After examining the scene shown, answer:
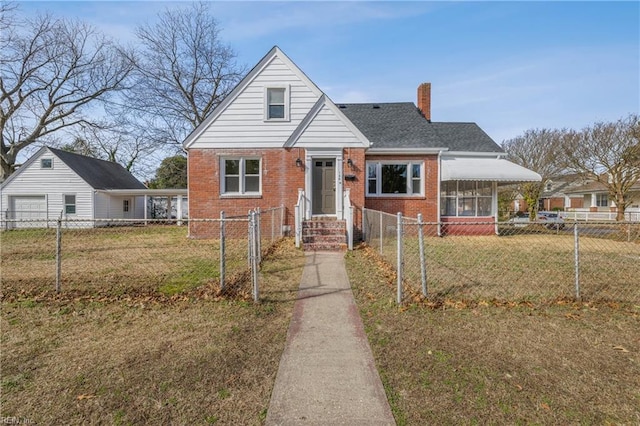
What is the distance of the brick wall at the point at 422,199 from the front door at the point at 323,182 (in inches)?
85.2

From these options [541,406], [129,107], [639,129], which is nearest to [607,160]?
[639,129]

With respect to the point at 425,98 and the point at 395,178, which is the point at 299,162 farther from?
the point at 425,98

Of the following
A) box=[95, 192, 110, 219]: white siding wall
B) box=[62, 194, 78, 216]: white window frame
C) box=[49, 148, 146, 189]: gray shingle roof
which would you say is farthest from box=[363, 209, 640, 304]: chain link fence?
box=[49, 148, 146, 189]: gray shingle roof

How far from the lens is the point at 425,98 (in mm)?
19297

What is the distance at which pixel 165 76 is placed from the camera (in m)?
27.2

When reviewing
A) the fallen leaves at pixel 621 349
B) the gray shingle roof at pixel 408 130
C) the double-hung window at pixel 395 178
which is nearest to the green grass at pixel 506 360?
the fallen leaves at pixel 621 349

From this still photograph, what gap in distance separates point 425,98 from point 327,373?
62.0ft

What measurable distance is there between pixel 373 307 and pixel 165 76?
2861 cm

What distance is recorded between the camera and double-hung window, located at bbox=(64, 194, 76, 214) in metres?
23.6

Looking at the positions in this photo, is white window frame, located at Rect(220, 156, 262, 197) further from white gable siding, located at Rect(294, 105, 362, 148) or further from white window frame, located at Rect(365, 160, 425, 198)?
white window frame, located at Rect(365, 160, 425, 198)

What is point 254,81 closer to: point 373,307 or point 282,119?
point 282,119

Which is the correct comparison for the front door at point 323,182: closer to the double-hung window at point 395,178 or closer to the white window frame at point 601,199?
the double-hung window at point 395,178

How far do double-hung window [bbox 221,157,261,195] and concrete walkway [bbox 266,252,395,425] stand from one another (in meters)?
8.79

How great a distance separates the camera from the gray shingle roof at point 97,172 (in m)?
24.0
